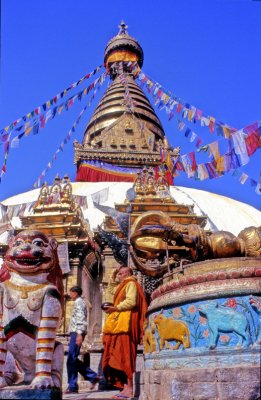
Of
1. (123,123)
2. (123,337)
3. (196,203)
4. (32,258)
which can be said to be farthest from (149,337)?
(123,123)

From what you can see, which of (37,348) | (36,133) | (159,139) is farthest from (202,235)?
(159,139)

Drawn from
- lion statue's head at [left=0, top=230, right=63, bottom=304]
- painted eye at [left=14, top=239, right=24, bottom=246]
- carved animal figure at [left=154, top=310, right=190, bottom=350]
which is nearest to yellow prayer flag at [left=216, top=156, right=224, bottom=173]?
carved animal figure at [left=154, top=310, right=190, bottom=350]

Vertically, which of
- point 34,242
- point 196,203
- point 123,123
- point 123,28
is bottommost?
point 34,242

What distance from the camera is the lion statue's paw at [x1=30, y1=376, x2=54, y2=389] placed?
12.5 ft

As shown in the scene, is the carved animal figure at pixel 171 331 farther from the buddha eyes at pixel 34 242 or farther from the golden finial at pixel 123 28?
the golden finial at pixel 123 28

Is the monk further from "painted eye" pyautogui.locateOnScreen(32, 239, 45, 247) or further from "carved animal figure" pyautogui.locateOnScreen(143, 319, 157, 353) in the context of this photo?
"painted eye" pyautogui.locateOnScreen(32, 239, 45, 247)

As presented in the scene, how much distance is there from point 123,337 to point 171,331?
774 millimetres

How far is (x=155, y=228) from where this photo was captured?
5.78m

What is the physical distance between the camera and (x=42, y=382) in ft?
12.7

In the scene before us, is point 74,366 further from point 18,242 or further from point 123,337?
point 18,242

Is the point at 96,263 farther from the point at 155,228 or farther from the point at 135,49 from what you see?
the point at 135,49

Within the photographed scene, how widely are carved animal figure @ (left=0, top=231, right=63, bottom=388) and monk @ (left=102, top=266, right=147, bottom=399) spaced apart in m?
0.93

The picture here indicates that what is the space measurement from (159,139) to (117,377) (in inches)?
912

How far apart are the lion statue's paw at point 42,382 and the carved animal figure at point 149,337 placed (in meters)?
1.34
